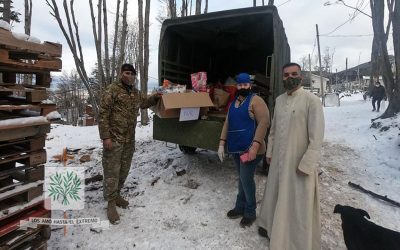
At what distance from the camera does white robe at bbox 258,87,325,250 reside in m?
2.95

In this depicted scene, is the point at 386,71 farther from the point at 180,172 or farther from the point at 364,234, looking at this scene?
the point at 364,234

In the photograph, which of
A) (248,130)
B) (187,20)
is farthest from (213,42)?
(248,130)

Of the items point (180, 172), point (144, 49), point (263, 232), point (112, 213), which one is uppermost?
point (144, 49)

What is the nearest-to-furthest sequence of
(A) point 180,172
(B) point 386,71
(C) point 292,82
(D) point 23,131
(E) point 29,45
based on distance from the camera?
(E) point 29,45 < (D) point 23,131 < (C) point 292,82 < (A) point 180,172 < (B) point 386,71

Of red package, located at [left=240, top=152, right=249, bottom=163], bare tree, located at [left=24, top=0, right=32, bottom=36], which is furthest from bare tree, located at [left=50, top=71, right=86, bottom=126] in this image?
red package, located at [left=240, top=152, right=249, bottom=163]

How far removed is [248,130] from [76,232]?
7.71 ft

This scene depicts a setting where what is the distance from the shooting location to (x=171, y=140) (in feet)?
16.6

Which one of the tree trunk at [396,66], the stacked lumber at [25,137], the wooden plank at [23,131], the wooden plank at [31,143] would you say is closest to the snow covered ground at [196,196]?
the stacked lumber at [25,137]

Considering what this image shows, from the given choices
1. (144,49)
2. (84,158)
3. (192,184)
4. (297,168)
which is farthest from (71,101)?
(297,168)

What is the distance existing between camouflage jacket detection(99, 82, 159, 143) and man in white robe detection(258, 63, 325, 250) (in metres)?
1.92

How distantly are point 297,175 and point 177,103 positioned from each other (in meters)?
2.10

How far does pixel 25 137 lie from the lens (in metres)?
2.82

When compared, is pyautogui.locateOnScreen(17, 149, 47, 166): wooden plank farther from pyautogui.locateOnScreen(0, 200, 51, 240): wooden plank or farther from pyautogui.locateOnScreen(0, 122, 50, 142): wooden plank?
pyautogui.locateOnScreen(0, 200, 51, 240): wooden plank

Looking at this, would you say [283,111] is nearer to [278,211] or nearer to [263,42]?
[278,211]
